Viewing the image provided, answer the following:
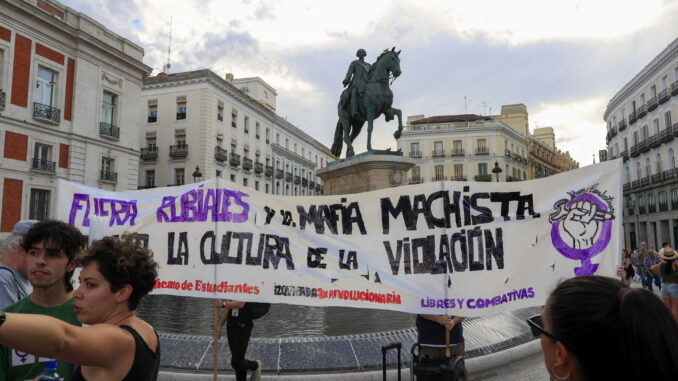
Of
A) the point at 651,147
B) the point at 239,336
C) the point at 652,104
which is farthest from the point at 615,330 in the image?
the point at 652,104

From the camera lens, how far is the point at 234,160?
41.2 m

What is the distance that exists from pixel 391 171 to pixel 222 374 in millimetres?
6161

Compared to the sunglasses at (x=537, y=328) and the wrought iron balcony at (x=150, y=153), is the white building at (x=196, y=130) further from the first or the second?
the sunglasses at (x=537, y=328)

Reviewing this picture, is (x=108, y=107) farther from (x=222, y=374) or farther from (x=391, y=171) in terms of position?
(x=222, y=374)

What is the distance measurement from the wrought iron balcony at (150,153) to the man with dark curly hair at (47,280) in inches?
1530

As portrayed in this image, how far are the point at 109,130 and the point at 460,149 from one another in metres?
43.9

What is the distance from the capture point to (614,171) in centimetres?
400

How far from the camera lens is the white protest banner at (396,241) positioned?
3.95 meters

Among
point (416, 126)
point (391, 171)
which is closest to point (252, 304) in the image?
point (391, 171)

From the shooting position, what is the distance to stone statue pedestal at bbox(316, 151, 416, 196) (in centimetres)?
983

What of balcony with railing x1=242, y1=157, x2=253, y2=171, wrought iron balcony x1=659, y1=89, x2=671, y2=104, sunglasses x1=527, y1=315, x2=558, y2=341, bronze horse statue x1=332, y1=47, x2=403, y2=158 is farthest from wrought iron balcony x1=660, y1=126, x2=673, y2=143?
sunglasses x1=527, y1=315, x2=558, y2=341

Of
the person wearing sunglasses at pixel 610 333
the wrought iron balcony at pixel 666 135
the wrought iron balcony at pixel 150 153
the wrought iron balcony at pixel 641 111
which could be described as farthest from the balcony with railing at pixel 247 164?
the person wearing sunglasses at pixel 610 333

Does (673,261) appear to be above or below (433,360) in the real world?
above

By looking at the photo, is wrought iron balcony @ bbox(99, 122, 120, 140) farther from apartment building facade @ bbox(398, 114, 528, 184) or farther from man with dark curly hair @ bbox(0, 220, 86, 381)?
apartment building facade @ bbox(398, 114, 528, 184)
